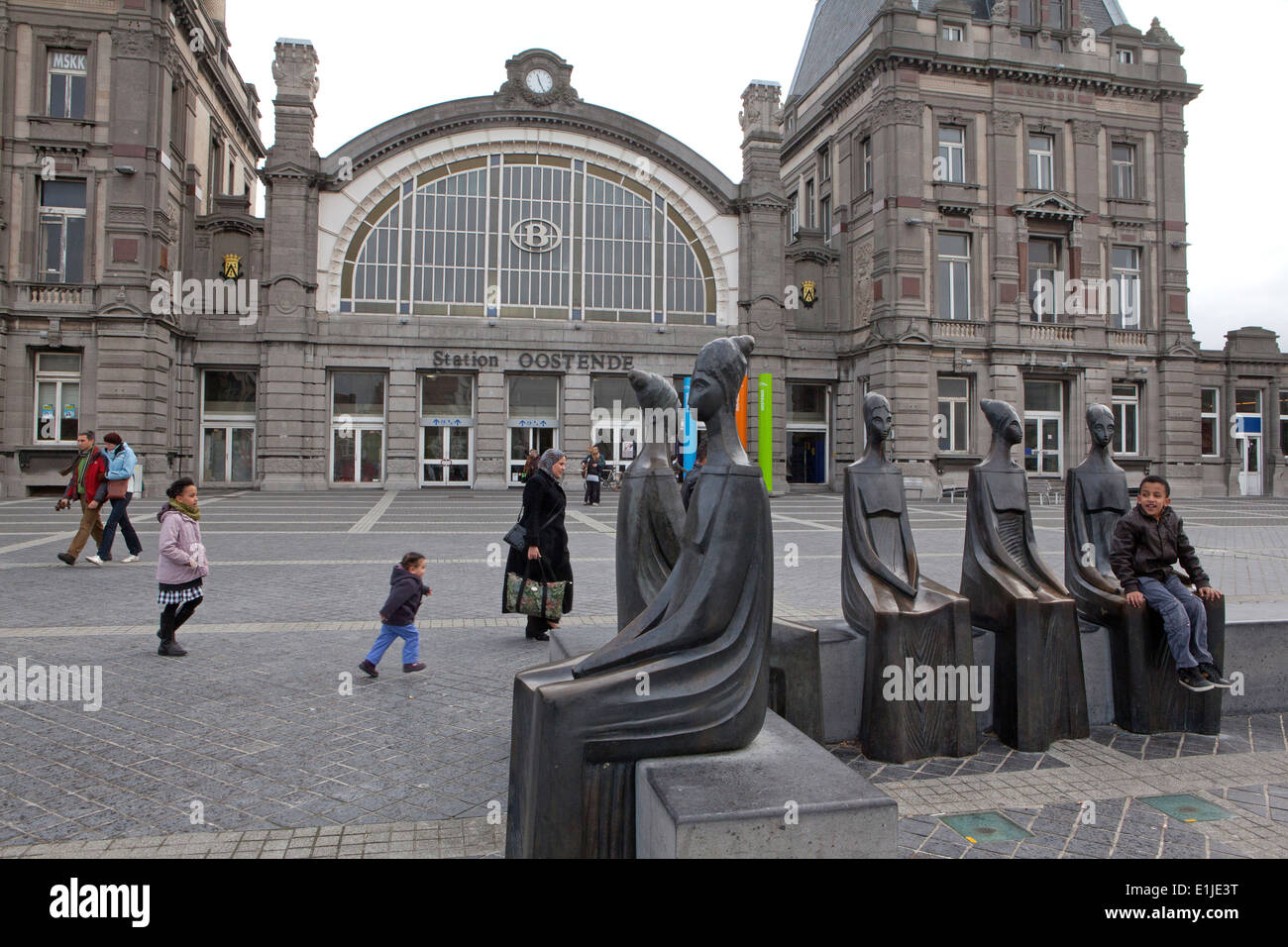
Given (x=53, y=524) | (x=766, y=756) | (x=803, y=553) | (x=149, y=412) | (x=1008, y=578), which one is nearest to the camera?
(x=766, y=756)

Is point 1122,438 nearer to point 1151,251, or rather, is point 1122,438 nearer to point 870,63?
point 1151,251

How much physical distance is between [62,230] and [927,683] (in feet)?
104

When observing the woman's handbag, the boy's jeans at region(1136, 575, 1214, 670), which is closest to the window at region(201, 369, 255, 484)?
the woman's handbag

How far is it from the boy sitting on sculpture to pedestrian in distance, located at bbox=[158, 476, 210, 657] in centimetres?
719

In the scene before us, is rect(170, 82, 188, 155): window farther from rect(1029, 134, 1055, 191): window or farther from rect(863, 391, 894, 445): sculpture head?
rect(1029, 134, 1055, 191): window

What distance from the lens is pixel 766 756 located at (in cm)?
339

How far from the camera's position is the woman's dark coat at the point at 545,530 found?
8.09m

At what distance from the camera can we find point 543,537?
26.7 ft

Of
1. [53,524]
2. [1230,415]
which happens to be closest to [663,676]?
[53,524]

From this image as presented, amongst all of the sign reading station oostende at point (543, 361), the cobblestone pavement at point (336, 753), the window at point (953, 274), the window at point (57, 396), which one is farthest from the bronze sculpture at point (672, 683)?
the window at point (953, 274)

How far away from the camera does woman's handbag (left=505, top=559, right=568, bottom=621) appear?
7.96 meters

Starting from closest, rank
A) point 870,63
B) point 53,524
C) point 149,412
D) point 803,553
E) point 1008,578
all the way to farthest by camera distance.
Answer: point 1008,578 < point 803,553 < point 53,524 < point 149,412 < point 870,63

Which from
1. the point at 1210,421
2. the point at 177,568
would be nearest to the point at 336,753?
the point at 177,568

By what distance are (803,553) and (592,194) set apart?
24271 mm
